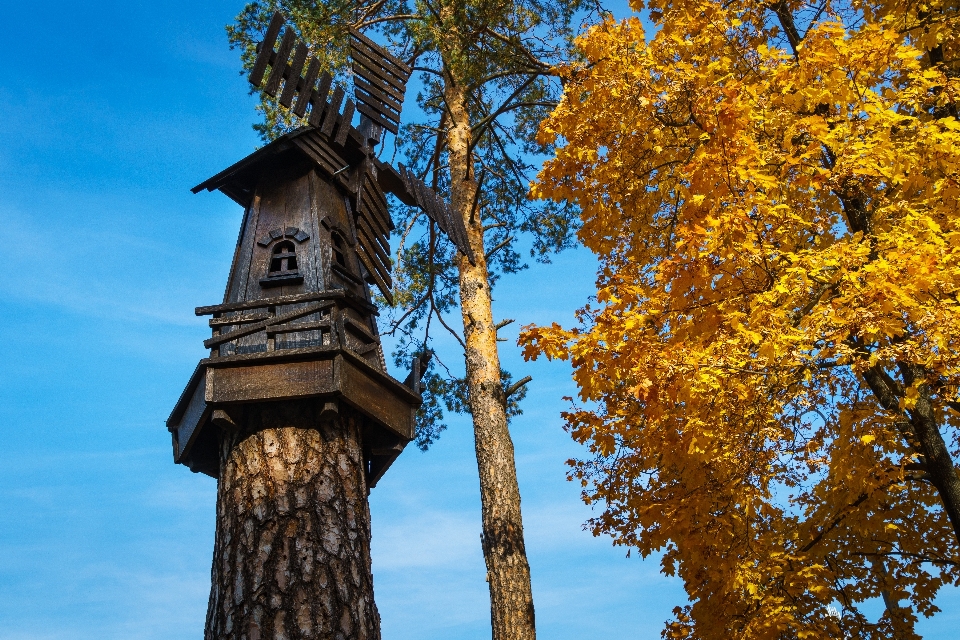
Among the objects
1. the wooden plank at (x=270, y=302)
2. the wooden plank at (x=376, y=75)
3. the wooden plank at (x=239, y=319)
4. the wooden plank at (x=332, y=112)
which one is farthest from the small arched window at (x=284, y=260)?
the wooden plank at (x=376, y=75)

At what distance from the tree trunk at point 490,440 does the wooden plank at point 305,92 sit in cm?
253

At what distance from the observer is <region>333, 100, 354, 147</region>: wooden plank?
789 centimetres

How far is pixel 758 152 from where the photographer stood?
243 inches

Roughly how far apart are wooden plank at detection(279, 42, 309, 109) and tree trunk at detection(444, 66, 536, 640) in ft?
8.77

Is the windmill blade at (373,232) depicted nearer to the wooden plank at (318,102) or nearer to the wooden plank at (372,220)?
the wooden plank at (372,220)

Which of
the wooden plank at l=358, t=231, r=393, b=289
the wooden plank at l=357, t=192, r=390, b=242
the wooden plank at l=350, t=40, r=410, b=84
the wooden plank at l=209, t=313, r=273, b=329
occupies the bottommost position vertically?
the wooden plank at l=209, t=313, r=273, b=329

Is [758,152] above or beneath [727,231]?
above

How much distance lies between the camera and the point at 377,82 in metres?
9.05

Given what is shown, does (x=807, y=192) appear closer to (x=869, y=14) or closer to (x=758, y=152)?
(x=758, y=152)

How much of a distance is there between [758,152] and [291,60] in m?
4.11

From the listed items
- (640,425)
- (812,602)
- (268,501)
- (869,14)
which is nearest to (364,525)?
(268,501)

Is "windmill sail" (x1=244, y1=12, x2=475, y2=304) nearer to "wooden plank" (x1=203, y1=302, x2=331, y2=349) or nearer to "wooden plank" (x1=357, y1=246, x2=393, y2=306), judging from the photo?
"wooden plank" (x1=357, y1=246, x2=393, y2=306)

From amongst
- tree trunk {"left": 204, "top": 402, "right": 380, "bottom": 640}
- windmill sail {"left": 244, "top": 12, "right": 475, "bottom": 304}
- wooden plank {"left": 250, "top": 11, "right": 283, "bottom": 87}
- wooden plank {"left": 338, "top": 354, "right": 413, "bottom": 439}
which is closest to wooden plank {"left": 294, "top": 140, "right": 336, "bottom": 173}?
→ windmill sail {"left": 244, "top": 12, "right": 475, "bottom": 304}

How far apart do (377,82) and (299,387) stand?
4.04 metres
